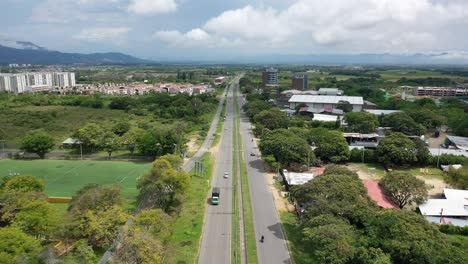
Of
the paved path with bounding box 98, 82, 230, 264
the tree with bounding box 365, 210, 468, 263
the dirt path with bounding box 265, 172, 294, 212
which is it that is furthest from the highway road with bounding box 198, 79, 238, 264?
the tree with bounding box 365, 210, 468, 263

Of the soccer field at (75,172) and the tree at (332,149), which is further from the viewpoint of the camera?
the tree at (332,149)

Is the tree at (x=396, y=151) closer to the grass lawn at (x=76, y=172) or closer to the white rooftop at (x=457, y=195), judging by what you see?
the white rooftop at (x=457, y=195)

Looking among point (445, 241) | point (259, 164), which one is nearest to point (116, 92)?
point (259, 164)

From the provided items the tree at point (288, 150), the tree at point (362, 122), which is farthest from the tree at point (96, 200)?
the tree at point (362, 122)

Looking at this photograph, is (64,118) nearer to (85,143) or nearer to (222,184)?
(85,143)

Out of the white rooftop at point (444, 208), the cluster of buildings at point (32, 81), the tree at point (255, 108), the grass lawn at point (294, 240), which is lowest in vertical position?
the grass lawn at point (294, 240)

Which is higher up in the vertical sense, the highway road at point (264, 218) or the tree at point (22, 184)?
the tree at point (22, 184)

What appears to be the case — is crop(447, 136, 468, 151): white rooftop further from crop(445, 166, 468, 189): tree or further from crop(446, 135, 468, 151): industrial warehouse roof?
crop(445, 166, 468, 189): tree
